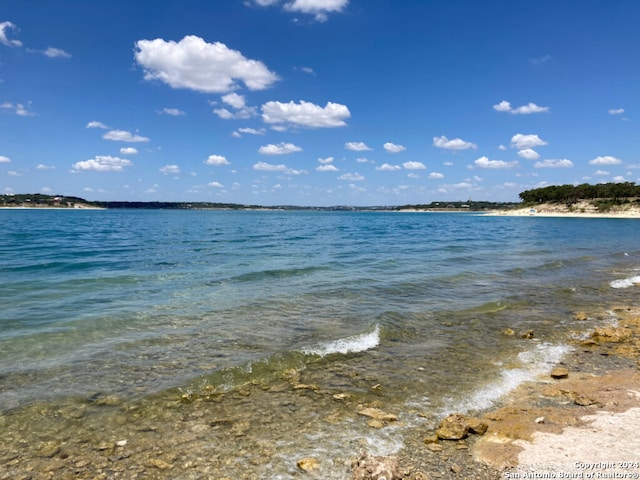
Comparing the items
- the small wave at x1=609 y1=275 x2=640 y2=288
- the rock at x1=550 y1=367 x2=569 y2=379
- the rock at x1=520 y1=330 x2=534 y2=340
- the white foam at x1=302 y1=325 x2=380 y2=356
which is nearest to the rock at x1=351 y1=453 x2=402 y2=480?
the white foam at x1=302 y1=325 x2=380 y2=356

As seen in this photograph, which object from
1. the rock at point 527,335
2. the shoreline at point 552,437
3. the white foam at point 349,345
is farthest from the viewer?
the rock at point 527,335

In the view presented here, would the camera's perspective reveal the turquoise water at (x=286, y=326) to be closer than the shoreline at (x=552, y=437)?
No

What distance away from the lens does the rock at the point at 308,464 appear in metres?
5.26

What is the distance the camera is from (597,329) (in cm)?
1134

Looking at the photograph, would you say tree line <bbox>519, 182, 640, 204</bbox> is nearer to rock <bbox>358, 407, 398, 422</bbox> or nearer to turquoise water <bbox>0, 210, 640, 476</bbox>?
turquoise water <bbox>0, 210, 640, 476</bbox>

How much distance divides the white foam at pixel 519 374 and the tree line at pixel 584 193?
16067cm

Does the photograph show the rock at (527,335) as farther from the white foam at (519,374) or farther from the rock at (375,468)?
the rock at (375,468)

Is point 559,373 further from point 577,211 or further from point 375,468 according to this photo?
point 577,211

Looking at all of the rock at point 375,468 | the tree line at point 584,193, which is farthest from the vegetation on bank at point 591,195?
the rock at point 375,468

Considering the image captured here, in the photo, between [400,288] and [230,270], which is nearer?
[400,288]

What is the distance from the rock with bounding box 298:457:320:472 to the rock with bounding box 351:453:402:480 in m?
0.53

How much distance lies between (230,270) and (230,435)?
1713cm

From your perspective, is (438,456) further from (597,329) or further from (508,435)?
(597,329)

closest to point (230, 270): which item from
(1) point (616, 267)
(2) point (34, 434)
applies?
(2) point (34, 434)
